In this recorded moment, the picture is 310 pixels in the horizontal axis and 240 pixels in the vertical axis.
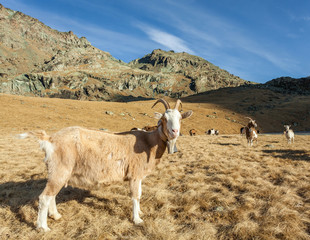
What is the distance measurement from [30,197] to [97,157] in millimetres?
3525

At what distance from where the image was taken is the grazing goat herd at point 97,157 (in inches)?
183

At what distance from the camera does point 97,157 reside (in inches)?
197

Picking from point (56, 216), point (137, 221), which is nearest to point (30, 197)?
point (56, 216)

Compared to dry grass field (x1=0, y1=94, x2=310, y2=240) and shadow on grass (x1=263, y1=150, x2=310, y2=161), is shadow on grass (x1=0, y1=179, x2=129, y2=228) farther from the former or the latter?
shadow on grass (x1=263, y1=150, x2=310, y2=161)

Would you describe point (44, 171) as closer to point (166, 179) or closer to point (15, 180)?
point (15, 180)

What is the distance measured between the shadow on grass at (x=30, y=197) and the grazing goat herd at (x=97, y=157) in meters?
1.08

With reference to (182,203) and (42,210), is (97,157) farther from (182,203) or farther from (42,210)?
(182,203)

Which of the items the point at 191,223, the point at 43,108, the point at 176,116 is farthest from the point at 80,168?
the point at 43,108

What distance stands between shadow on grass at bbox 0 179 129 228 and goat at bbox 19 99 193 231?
1.04 m

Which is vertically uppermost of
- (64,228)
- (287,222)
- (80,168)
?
(80,168)

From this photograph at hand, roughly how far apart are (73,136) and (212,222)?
4.68m

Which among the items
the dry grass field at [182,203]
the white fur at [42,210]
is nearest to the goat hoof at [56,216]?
the dry grass field at [182,203]

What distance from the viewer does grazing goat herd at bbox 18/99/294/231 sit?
464 cm

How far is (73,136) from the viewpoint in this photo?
4.90m
